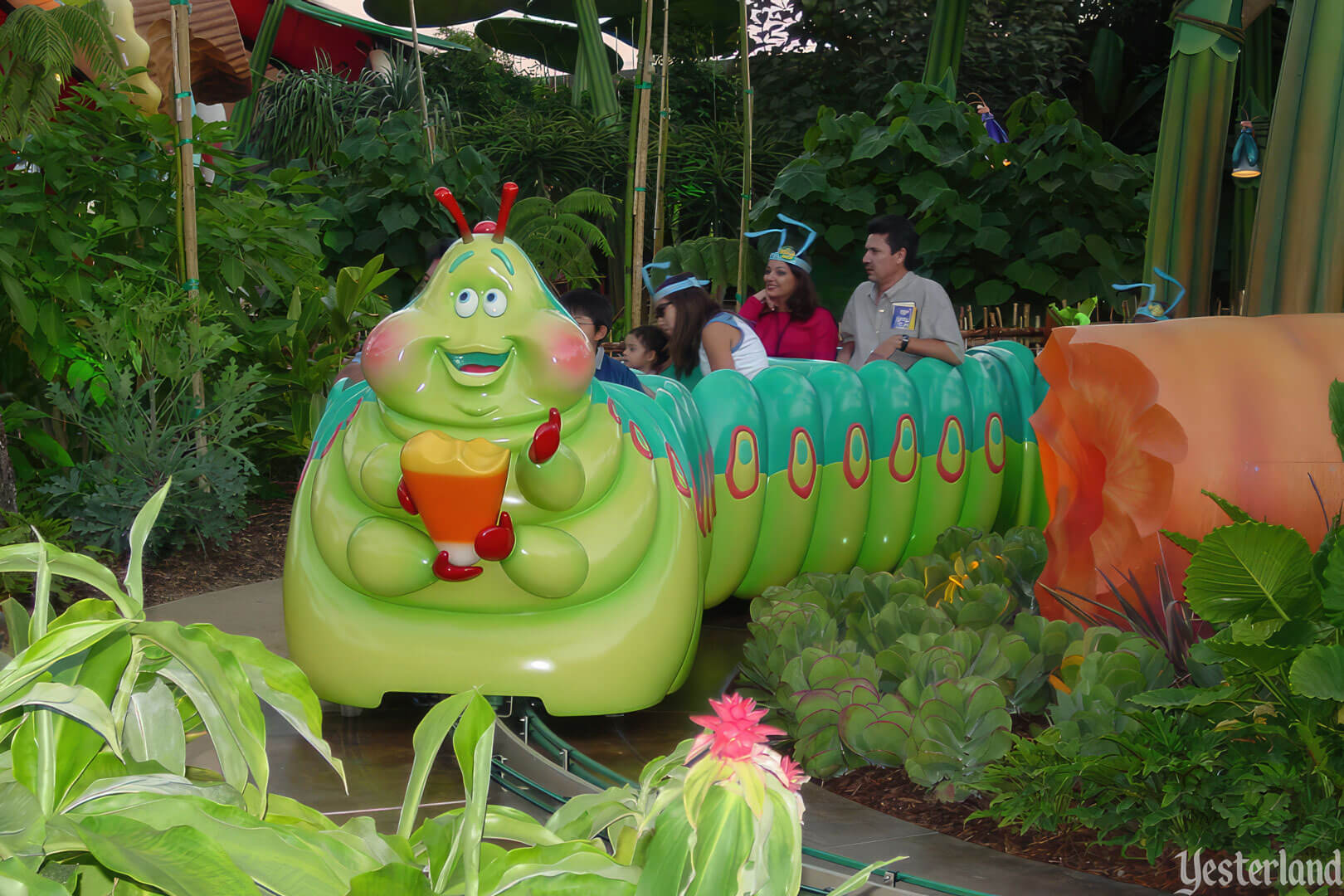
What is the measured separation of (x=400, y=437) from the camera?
3131mm

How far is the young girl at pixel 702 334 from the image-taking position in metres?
4.57

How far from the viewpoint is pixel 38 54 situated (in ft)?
16.4

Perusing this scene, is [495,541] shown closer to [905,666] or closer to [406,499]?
[406,499]

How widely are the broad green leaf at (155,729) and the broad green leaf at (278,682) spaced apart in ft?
0.16

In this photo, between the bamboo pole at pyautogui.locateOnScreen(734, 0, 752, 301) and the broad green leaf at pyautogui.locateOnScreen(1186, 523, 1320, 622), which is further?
the bamboo pole at pyautogui.locateOnScreen(734, 0, 752, 301)

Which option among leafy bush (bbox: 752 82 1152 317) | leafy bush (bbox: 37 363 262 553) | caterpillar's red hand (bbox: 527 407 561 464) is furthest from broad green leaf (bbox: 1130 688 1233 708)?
leafy bush (bbox: 752 82 1152 317)

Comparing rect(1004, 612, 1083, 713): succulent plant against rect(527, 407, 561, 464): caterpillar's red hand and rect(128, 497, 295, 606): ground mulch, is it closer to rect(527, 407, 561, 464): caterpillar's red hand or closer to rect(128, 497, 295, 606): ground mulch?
rect(527, 407, 561, 464): caterpillar's red hand

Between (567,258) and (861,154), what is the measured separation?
2.80 meters

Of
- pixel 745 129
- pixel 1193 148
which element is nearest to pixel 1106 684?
pixel 1193 148

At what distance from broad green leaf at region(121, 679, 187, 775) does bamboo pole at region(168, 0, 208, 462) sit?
15.4ft

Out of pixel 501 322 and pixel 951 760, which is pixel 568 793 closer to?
pixel 951 760

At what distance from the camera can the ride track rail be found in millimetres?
2279

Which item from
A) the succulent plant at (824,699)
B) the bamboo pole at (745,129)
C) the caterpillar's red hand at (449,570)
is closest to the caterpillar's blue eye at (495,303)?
the caterpillar's red hand at (449,570)

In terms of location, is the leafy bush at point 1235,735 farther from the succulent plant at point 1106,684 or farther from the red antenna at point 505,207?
the red antenna at point 505,207
